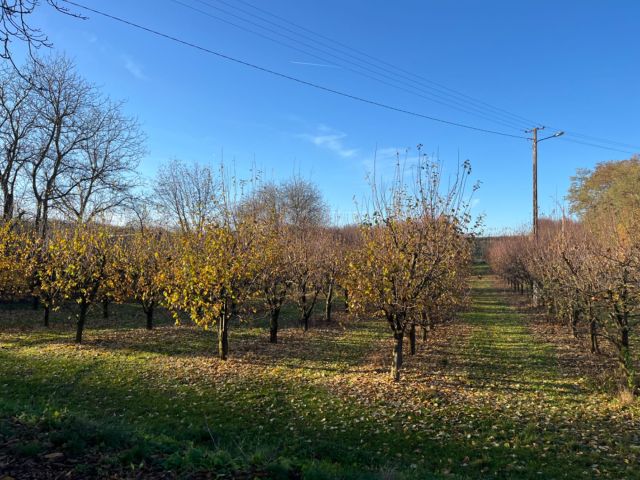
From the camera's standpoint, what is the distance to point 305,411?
6406 millimetres

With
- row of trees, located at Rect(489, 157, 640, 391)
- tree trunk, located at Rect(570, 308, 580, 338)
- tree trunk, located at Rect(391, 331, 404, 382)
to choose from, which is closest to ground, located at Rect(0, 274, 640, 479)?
tree trunk, located at Rect(391, 331, 404, 382)

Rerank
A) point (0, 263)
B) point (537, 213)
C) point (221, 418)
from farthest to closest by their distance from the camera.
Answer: point (537, 213)
point (0, 263)
point (221, 418)

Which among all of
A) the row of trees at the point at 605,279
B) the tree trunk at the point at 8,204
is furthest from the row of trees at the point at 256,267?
the tree trunk at the point at 8,204

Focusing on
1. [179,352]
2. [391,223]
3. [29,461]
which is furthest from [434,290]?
[29,461]

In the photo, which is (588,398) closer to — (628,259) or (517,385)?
Answer: (517,385)

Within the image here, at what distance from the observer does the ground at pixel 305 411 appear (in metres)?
3.69

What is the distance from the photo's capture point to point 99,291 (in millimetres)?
12273

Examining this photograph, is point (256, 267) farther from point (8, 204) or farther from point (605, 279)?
point (8, 204)

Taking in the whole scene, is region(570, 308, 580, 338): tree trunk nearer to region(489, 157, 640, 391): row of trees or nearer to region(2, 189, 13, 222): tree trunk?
region(489, 157, 640, 391): row of trees

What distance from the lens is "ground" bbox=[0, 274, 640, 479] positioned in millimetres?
3693

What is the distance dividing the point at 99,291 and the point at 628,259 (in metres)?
13.5

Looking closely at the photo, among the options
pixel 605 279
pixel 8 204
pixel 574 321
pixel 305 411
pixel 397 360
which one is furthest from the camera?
pixel 8 204

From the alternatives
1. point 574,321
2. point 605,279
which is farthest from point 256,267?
point 574,321

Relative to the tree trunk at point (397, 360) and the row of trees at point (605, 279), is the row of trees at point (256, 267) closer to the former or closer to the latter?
the tree trunk at point (397, 360)
